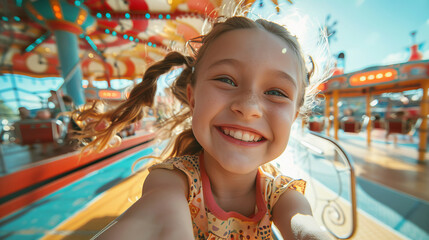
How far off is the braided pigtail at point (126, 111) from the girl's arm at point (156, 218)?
1.11 feet

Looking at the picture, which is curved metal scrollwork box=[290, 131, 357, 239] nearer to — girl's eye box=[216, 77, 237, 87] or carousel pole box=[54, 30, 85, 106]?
girl's eye box=[216, 77, 237, 87]

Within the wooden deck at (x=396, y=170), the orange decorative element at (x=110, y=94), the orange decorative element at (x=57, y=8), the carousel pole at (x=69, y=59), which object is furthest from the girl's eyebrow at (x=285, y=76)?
the orange decorative element at (x=110, y=94)

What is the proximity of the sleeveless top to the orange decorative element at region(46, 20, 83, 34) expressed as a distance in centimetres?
348

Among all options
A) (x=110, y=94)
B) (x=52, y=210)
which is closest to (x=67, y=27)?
(x=110, y=94)

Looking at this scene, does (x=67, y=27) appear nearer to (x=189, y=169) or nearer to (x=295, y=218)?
(x=189, y=169)

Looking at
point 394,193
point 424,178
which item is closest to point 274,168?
point 394,193

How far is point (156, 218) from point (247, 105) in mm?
213

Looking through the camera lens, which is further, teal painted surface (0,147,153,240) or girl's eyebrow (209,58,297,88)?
teal painted surface (0,147,153,240)

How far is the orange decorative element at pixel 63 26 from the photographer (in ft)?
8.63

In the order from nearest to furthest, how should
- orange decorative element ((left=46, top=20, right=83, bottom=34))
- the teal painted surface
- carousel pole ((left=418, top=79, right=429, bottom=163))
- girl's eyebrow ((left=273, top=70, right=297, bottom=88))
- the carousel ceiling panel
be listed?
girl's eyebrow ((left=273, top=70, right=297, bottom=88)) < the teal painted surface < carousel pole ((left=418, top=79, right=429, bottom=163)) < the carousel ceiling panel < orange decorative element ((left=46, top=20, right=83, bottom=34))

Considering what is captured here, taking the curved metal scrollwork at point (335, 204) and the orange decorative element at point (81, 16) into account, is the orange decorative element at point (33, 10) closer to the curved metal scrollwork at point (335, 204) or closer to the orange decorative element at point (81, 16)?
the orange decorative element at point (81, 16)

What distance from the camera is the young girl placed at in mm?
293

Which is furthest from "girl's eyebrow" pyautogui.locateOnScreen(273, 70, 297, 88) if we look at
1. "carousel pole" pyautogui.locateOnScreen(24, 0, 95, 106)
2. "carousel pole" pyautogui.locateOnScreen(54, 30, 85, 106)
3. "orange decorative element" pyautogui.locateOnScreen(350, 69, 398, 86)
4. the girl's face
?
"carousel pole" pyautogui.locateOnScreen(54, 30, 85, 106)

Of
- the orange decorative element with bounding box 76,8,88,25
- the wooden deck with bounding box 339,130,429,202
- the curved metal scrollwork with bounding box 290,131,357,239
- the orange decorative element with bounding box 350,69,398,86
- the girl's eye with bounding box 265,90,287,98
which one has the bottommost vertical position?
the wooden deck with bounding box 339,130,429,202
